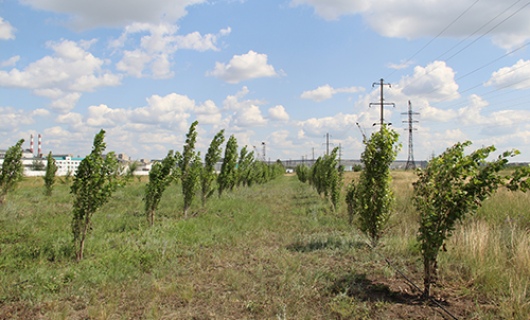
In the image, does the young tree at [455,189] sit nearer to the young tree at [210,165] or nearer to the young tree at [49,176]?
A: the young tree at [210,165]

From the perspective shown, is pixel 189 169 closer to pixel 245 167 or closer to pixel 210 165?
pixel 210 165

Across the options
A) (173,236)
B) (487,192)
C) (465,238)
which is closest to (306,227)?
(173,236)

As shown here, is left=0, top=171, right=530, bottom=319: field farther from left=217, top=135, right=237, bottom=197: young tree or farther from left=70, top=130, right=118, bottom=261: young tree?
left=217, top=135, right=237, bottom=197: young tree

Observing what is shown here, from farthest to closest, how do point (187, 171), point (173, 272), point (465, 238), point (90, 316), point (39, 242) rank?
1. point (187, 171)
2. point (39, 242)
3. point (465, 238)
4. point (173, 272)
5. point (90, 316)

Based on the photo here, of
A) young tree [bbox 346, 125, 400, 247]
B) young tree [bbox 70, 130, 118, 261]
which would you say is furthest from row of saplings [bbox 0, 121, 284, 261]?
young tree [bbox 346, 125, 400, 247]

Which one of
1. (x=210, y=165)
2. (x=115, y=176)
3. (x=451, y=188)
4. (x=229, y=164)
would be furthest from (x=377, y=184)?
(x=229, y=164)

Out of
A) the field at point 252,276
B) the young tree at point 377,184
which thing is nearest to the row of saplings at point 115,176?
the field at point 252,276

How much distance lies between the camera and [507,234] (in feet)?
24.7

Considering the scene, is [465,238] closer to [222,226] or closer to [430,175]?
[430,175]

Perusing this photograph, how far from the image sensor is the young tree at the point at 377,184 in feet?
26.5

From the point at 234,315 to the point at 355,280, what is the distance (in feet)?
7.23

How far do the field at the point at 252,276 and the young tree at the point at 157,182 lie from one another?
147 cm

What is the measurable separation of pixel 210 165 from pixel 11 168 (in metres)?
8.58

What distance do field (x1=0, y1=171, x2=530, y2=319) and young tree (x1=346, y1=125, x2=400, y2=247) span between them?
545mm
